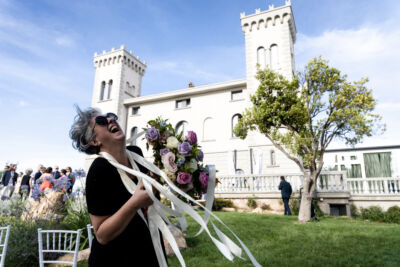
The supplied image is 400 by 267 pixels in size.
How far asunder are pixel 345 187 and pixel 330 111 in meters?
5.84

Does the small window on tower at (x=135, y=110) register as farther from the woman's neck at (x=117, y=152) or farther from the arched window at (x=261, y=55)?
the woman's neck at (x=117, y=152)

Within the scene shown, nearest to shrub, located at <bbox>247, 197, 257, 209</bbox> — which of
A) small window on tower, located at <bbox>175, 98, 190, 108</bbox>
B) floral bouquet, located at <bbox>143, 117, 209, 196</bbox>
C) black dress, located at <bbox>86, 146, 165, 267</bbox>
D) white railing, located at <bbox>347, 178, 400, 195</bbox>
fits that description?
white railing, located at <bbox>347, 178, 400, 195</bbox>

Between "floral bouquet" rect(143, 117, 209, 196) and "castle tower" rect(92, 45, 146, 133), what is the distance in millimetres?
27078

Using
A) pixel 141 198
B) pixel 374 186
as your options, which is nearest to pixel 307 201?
pixel 374 186

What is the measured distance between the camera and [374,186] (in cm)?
1506

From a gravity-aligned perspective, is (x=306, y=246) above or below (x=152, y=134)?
below

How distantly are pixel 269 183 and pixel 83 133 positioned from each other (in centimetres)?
1524

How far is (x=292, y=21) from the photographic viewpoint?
22.7 metres

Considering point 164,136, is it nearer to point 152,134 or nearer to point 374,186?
point 152,134

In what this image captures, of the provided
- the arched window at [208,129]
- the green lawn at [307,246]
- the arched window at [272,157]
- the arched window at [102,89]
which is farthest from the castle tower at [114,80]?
the green lawn at [307,246]

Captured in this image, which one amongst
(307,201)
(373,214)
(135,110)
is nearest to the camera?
(307,201)

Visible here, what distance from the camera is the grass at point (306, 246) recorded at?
511cm

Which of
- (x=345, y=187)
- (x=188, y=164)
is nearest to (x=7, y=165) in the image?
(x=188, y=164)

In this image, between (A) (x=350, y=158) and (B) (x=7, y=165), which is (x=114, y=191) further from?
(A) (x=350, y=158)
